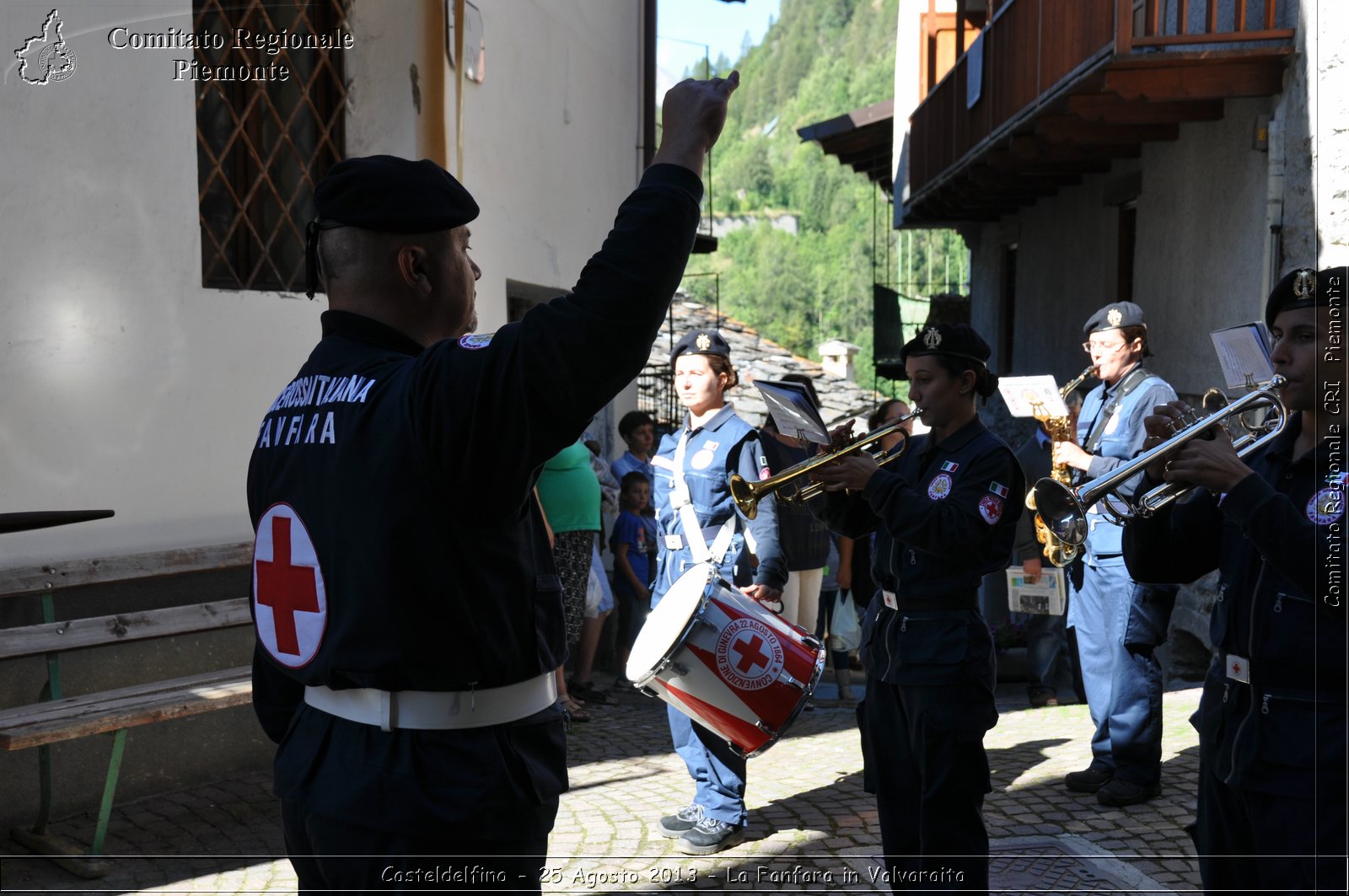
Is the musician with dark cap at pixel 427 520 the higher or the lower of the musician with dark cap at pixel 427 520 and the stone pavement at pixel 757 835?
the higher

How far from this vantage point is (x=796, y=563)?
786cm

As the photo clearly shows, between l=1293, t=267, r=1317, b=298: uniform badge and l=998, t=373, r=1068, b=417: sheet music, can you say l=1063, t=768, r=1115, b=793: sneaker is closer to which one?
l=998, t=373, r=1068, b=417: sheet music

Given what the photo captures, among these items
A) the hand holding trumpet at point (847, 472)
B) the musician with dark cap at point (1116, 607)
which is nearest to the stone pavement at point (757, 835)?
the musician with dark cap at point (1116, 607)

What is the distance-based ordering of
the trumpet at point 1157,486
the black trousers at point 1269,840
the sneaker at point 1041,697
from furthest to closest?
the sneaker at point 1041,697, the trumpet at point 1157,486, the black trousers at point 1269,840

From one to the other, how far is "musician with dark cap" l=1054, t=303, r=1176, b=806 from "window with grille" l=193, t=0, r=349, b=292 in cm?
383

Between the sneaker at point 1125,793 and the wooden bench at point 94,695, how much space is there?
363cm

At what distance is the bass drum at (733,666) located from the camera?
4152 mm

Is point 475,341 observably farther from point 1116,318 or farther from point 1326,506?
point 1116,318

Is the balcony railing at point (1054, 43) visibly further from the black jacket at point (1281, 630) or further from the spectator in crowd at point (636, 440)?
the black jacket at point (1281, 630)

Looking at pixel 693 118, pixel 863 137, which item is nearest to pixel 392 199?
pixel 693 118

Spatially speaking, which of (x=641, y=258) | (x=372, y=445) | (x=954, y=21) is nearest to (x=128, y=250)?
(x=372, y=445)

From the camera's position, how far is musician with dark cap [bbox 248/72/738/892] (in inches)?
65.3

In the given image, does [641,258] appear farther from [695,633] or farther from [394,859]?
[695,633]

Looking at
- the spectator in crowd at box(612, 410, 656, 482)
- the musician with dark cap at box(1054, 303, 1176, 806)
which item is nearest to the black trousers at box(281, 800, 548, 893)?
the musician with dark cap at box(1054, 303, 1176, 806)
